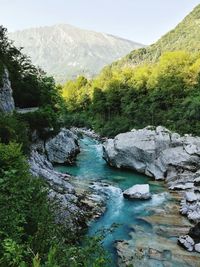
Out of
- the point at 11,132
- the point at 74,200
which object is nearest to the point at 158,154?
the point at 74,200

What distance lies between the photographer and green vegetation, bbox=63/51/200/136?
165ft

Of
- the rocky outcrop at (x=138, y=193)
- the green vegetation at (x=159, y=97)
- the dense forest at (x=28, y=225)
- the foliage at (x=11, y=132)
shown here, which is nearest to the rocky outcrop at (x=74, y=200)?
the foliage at (x=11, y=132)

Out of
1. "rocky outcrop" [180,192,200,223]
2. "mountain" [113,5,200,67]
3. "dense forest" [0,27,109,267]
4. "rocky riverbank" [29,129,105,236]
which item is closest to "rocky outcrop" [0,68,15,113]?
"rocky riverbank" [29,129,105,236]

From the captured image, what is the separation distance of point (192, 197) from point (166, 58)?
39.1m

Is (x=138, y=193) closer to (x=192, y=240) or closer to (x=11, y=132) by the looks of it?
(x=192, y=240)

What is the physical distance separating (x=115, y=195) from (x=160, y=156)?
34.1 ft

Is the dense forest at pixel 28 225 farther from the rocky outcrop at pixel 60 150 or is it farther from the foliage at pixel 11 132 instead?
the rocky outcrop at pixel 60 150

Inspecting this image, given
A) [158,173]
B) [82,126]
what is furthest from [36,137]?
[82,126]

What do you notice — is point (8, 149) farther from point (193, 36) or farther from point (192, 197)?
point (193, 36)

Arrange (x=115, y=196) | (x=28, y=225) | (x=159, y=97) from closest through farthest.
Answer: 1. (x=28, y=225)
2. (x=115, y=196)
3. (x=159, y=97)

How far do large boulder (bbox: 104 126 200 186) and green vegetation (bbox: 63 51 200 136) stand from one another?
7.47m

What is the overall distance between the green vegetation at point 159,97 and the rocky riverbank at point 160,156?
736 centimetres

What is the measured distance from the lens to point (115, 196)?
27.8m

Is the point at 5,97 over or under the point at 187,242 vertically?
over
